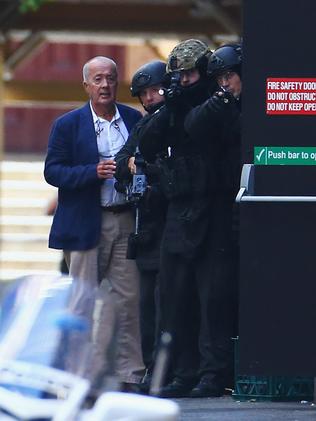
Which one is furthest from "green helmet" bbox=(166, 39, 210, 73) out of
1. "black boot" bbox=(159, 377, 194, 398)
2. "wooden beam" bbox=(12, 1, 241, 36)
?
"wooden beam" bbox=(12, 1, 241, 36)

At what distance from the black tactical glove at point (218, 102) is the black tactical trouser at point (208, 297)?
0.71 m

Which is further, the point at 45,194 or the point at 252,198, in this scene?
the point at 45,194

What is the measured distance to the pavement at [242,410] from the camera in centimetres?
889

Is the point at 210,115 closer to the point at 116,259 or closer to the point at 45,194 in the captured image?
the point at 116,259

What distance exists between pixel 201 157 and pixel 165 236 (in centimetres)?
55

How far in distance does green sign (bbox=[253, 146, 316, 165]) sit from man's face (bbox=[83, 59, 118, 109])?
1.64m

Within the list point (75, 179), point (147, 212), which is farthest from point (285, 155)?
point (75, 179)

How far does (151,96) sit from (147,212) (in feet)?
2.45

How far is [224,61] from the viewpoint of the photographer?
9469 mm

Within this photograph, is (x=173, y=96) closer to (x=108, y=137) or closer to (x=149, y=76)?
(x=149, y=76)

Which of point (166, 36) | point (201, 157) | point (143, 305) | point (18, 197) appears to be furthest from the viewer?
point (18, 197)

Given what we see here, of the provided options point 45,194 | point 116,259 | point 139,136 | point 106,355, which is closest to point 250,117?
point 139,136

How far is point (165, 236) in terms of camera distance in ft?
31.6

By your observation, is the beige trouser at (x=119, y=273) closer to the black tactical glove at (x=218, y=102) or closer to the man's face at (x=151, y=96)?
the man's face at (x=151, y=96)
